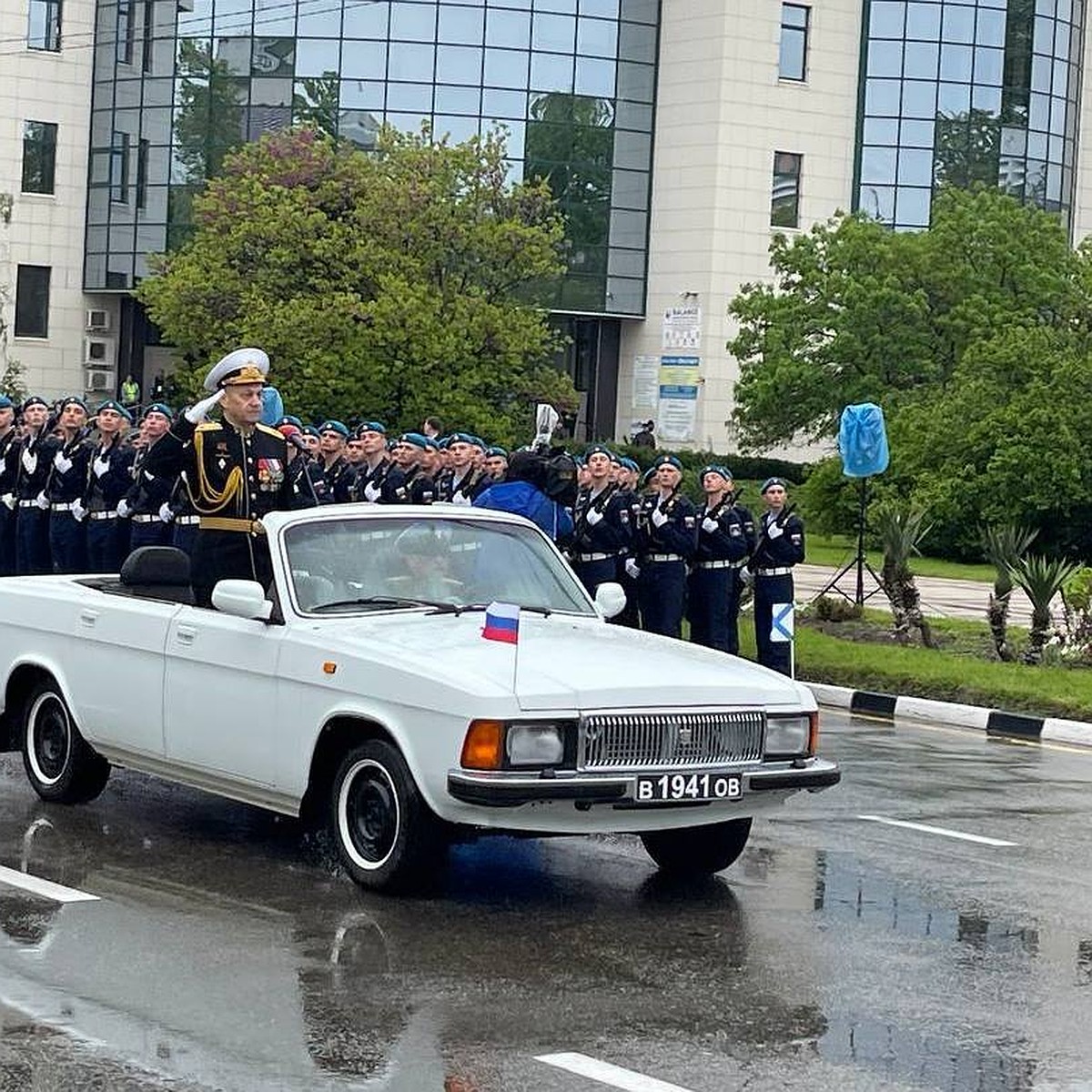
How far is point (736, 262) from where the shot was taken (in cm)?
5819

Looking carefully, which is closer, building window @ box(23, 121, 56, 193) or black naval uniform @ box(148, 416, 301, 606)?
black naval uniform @ box(148, 416, 301, 606)

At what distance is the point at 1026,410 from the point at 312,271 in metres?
14.6

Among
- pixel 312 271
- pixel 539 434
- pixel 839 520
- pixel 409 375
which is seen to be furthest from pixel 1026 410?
pixel 539 434

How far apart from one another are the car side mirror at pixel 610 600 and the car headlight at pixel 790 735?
48.4 inches

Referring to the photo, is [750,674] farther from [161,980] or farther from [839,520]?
[839,520]

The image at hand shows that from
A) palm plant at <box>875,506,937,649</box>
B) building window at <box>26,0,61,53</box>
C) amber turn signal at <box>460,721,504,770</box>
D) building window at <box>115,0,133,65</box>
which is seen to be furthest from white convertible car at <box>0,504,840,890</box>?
building window at <box>26,0,61,53</box>

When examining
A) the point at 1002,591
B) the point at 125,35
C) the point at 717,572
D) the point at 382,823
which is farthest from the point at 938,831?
the point at 125,35

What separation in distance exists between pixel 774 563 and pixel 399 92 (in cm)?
4113

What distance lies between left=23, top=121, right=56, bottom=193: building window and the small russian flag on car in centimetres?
5546

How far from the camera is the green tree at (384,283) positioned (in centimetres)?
3953

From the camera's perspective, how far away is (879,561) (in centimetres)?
3578

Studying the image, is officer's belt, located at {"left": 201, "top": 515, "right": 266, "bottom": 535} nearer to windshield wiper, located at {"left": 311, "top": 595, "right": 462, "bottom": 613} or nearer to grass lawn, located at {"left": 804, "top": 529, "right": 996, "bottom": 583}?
windshield wiper, located at {"left": 311, "top": 595, "right": 462, "bottom": 613}

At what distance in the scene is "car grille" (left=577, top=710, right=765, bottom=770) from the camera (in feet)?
27.8

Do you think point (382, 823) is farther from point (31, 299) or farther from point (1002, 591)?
point (31, 299)
